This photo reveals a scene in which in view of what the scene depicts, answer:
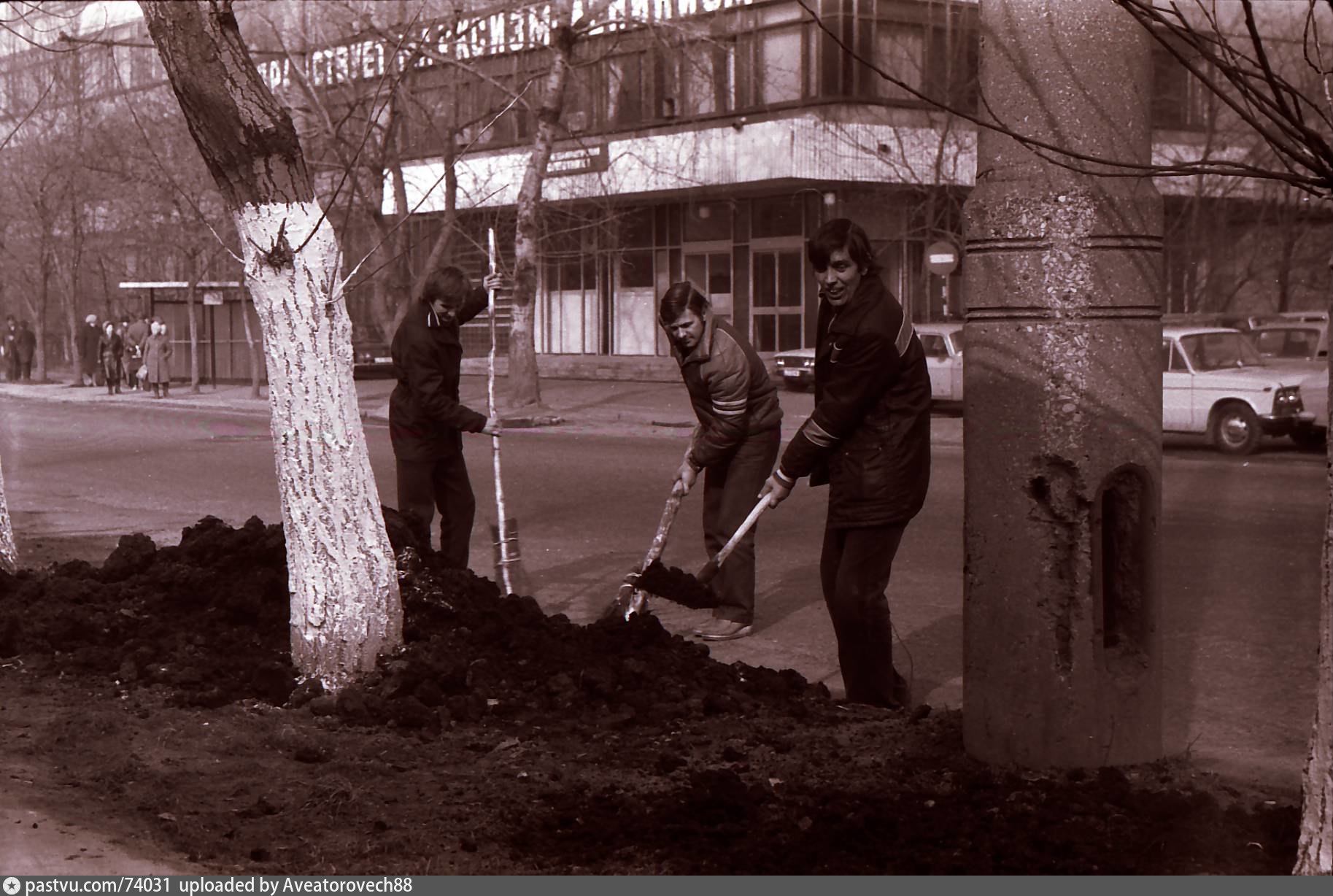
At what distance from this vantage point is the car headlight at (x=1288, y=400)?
17.7m

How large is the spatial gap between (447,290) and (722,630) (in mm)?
2109

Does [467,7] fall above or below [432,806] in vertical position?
above

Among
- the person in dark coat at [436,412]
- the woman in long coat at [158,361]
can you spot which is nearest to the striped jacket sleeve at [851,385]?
the person in dark coat at [436,412]

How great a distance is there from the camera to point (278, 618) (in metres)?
6.32

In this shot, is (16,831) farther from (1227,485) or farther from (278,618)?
(1227,485)

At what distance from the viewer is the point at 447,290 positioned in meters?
7.94

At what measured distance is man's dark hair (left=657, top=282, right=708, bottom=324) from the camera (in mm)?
7305

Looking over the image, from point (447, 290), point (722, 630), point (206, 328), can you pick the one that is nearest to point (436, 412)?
point (447, 290)

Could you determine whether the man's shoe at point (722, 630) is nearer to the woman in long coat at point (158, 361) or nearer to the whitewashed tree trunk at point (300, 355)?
the whitewashed tree trunk at point (300, 355)

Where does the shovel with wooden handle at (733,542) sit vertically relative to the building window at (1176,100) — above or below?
below

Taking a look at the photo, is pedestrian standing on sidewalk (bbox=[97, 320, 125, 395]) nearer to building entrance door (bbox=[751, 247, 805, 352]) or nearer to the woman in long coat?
the woman in long coat

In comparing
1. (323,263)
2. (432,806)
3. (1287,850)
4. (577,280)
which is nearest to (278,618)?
(323,263)

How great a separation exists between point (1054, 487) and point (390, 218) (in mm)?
36647

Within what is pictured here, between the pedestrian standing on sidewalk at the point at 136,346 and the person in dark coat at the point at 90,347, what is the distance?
5103 millimetres
